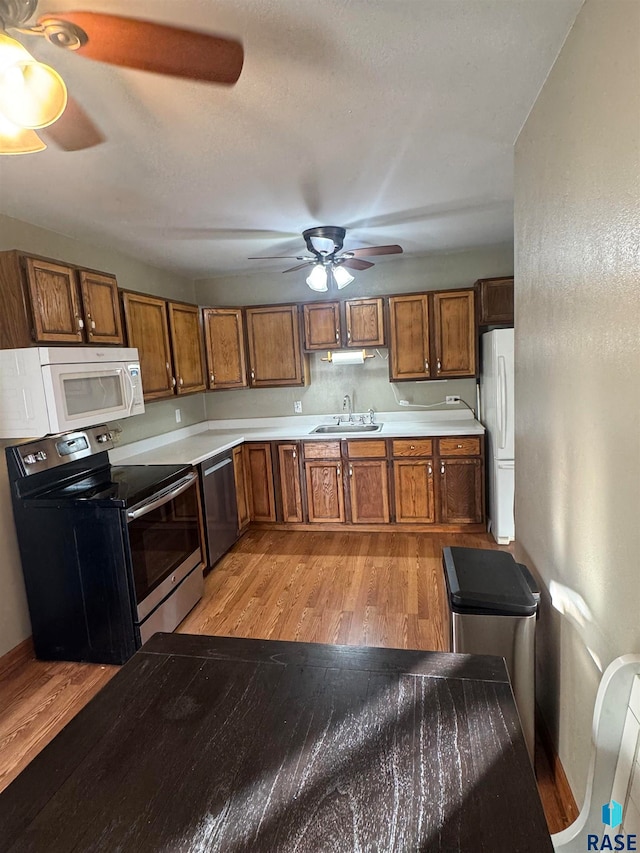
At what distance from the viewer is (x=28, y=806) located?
2.72 ft

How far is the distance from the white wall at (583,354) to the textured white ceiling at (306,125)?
0.73 feet

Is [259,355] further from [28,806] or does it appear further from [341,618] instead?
[28,806]

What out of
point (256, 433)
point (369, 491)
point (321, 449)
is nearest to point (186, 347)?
point (256, 433)

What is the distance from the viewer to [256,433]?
4430 mm

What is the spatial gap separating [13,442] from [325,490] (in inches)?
94.3

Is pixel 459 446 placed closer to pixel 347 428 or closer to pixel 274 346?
pixel 347 428

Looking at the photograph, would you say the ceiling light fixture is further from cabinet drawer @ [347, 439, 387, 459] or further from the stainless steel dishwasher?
cabinet drawer @ [347, 439, 387, 459]

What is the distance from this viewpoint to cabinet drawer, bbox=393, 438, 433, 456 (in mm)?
3939

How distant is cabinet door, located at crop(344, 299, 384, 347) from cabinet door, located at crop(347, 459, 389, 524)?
108cm

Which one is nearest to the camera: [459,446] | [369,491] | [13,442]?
[13,442]

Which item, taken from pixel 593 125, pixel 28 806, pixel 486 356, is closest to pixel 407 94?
pixel 593 125

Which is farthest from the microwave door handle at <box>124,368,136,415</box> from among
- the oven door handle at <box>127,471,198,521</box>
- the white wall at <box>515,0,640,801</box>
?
the white wall at <box>515,0,640,801</box>

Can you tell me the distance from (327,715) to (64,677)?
6.96 ft

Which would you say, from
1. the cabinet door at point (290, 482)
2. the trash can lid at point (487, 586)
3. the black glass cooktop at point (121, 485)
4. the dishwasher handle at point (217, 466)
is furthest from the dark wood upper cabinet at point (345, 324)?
the trash can lid at point (487, 586)
